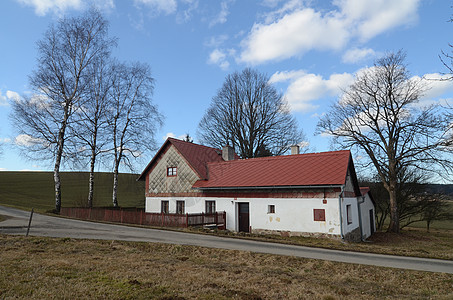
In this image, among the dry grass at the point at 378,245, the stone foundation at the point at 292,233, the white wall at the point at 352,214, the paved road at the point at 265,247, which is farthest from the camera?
the white wall at the point at 352,214

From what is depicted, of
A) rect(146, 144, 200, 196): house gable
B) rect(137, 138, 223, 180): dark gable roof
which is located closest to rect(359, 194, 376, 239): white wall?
rect(137, 138, 223, 180): dark gable roof

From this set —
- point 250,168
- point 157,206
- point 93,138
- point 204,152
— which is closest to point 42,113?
point 93,138

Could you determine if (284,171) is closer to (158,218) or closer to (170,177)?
(158,218)

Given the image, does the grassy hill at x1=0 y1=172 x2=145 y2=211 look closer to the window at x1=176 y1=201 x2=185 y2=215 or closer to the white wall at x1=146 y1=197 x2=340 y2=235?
the window at x1=176 y1=201 x2=185 y2=215

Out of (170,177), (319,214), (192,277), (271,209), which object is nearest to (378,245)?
(319,214)

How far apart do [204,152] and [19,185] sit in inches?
1784

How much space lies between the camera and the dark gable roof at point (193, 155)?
950 inches

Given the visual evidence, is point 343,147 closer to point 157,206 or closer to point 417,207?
point 417,207

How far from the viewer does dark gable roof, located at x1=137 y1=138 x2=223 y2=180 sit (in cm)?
2414

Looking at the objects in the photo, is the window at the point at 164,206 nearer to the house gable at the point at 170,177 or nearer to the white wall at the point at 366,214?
the house gable at the point at 170,177

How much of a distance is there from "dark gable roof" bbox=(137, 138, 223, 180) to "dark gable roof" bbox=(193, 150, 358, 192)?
1.23 meters

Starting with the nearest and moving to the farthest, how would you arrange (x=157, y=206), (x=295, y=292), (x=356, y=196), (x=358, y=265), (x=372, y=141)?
(x=295, y=292), (x=358, y=265), (x=356, y=196), (x=372, y=141), (x=157, y=206)

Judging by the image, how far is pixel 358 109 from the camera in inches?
963

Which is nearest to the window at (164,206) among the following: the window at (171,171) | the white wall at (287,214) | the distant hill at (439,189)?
the window at (171,171)
